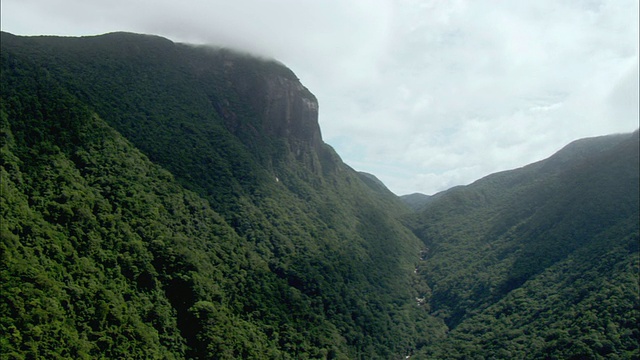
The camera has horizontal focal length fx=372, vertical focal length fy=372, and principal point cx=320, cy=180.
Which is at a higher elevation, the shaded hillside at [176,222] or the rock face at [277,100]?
the rock face at [277,100]

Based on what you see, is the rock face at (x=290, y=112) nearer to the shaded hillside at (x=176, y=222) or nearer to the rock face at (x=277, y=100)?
the rock face at (x=277, y=100)

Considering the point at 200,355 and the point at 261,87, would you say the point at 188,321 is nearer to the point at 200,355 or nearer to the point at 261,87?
the point at 200,355

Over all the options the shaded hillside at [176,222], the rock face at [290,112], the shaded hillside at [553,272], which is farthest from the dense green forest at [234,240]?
the rock face at [290,112]

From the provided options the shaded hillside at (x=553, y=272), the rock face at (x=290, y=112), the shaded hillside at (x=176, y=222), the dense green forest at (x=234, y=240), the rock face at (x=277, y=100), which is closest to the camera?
the shaded hillside at (x=176, y=222)

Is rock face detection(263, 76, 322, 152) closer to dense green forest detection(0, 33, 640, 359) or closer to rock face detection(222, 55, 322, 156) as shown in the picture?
rock face detection(222, 55, 322, 156)

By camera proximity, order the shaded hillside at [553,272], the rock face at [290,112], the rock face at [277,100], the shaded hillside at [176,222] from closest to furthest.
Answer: the shaded hillside at [176,222] < the shaded hillside at [553,272] < the rock face at [277,100] < the rock face at [290,112]

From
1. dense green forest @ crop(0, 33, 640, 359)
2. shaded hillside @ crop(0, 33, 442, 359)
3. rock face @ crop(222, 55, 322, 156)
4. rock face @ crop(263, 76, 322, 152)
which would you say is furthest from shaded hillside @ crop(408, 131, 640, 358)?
rock face @ crop(222, 55, 322, 156)

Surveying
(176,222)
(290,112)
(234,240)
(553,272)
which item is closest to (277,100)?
(290,112)
